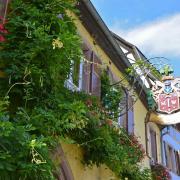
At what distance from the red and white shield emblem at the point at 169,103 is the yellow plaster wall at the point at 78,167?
6.03 m

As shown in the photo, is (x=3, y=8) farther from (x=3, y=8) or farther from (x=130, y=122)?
(x=130, y=122)

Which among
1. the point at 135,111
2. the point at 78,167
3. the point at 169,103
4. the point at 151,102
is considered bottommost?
the point at 78,167

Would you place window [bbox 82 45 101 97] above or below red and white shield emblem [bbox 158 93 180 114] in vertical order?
below

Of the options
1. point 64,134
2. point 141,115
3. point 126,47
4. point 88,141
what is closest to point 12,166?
point 64,134

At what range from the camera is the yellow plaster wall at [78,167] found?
7621 millimetres

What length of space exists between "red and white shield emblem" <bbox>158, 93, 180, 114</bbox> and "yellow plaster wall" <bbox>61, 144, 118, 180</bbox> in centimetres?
603

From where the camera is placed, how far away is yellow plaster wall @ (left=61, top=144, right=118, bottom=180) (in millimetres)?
7621

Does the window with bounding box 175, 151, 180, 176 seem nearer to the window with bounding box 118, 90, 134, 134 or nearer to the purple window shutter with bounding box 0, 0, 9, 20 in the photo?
the window with bounding box 118, 90, 134, 134

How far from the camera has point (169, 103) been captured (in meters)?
14.5

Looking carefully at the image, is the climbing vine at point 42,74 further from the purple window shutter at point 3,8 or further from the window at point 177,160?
the window at point 177,160

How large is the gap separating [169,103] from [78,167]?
23.7ft

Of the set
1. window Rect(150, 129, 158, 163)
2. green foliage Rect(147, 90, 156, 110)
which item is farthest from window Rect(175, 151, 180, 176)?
green foliage Rect(147, 90, 156, 110)

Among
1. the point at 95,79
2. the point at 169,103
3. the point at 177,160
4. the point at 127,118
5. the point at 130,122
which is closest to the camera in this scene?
the point at 95,79

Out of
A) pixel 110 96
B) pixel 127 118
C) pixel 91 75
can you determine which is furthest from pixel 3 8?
pixel 127 118
